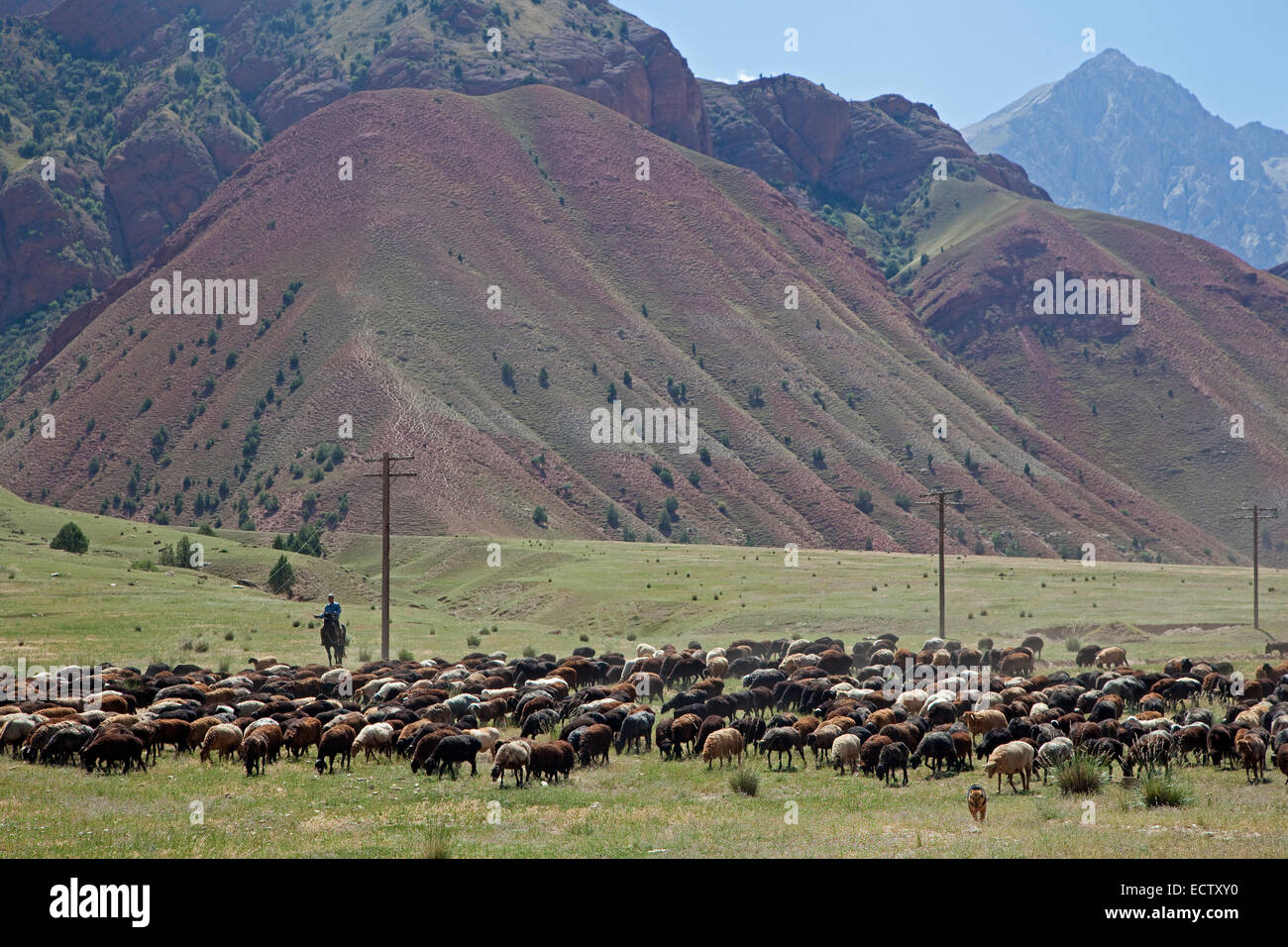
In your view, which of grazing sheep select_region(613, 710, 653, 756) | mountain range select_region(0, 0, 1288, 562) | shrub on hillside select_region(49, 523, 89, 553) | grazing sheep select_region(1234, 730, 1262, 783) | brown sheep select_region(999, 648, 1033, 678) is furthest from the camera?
mountain range select_region(0, 0, 1288, 562)

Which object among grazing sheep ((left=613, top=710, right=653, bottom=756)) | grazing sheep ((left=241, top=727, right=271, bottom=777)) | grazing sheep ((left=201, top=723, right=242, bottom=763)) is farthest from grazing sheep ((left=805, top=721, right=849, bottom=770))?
grazing sheep ((left=201, top=723, right=242, bottom=763))

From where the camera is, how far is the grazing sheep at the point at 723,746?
2422 centimetres

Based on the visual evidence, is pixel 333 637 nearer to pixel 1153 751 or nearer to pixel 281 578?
pixel 1153 751

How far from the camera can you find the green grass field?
53.9 ft

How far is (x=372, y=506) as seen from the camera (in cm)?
9900

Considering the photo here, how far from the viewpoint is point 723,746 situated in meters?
24.4

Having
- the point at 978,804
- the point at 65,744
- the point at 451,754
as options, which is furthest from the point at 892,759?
the point at 65,744

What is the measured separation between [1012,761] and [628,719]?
28.3 feet

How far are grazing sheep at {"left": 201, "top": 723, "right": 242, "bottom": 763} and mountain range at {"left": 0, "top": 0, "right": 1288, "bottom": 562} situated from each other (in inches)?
2842

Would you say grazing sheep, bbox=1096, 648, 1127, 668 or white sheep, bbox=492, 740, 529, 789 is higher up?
white sheep, bbox=492, 740, 529, 789

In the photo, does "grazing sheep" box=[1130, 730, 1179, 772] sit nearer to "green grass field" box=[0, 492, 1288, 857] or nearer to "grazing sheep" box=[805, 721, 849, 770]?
"green grass field" box=[0, 492, 1288, 857]
